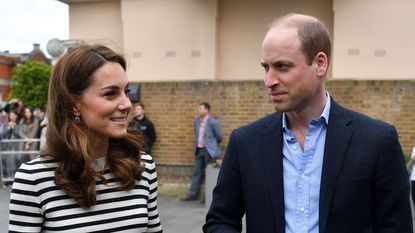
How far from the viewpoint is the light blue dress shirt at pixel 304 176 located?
1995 millimetres

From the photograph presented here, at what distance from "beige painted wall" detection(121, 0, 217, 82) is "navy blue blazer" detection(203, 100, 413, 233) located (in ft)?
24.5

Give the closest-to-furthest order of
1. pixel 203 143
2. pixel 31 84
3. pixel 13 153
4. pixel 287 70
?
pixel 287 70 → pixel 203 143 → pixel 13 153 → pixel 31 84

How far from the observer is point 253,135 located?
2.21m

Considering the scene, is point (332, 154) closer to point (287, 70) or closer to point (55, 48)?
point (287, 70)

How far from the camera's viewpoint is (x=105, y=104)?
212cm

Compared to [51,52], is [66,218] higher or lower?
lower

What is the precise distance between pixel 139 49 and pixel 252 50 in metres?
2.33

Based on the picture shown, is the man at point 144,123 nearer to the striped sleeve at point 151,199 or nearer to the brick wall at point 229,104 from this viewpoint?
the brick wall at point 229,104

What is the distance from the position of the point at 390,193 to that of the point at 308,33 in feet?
2.42

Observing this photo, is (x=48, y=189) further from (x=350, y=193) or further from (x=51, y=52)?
(x=51, y=52)

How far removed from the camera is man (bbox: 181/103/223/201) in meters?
8.94

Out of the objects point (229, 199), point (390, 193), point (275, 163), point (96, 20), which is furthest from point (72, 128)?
point (96, 20)

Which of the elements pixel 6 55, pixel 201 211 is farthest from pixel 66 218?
pixel 6 55

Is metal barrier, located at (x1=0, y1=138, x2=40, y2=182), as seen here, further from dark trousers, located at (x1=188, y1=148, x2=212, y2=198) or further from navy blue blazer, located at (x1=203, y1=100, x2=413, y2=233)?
navy blue blazer, located at (x1=203, y1=100, x2=413, y2=233)
